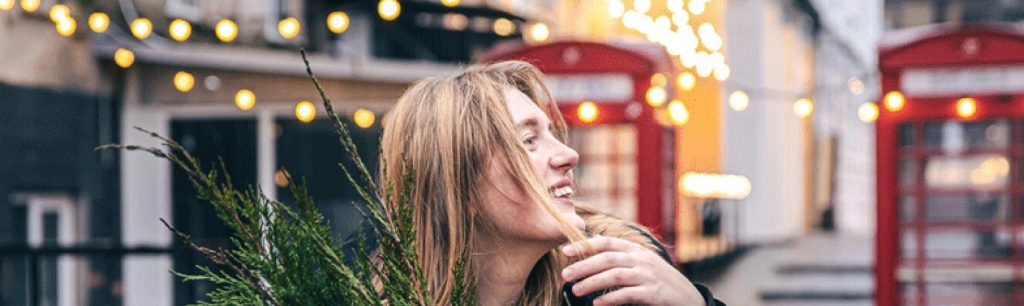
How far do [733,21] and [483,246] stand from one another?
19613 millimetres

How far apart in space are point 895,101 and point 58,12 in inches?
203

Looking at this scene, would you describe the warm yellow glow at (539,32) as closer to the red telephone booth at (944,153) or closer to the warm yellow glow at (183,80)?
the warm yellow glow at (183,80)

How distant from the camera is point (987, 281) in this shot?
8633 mm

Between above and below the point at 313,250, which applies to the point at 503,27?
above

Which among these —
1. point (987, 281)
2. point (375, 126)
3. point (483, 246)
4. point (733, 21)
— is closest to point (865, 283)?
point (987, 281)

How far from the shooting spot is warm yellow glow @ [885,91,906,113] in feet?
27.1

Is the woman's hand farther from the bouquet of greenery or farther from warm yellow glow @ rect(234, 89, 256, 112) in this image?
warm yellow glow @ rect(234, 89, 256, 112)

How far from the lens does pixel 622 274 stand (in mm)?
1750

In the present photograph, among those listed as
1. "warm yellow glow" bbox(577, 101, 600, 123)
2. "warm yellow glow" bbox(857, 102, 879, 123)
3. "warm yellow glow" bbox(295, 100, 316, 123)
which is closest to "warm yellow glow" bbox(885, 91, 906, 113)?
"warm yellow glow" bbox(857, 102, 879, 123)

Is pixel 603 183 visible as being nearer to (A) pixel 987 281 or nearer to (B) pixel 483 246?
(A) pixel 987 281

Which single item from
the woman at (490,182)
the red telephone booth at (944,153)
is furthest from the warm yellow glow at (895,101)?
the woman at (490,182)

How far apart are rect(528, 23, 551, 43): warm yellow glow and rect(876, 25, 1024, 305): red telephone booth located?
5523 millimetres

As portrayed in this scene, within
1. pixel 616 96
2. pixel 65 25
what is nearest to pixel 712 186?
pixel 616 96

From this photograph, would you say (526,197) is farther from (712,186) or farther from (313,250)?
(712,186)
